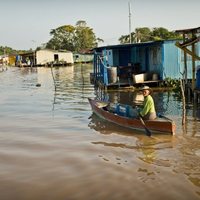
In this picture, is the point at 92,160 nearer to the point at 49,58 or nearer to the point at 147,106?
the point at 147,106

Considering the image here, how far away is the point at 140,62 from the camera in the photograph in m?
28.6

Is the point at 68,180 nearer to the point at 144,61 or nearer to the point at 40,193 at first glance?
the point at 40,193

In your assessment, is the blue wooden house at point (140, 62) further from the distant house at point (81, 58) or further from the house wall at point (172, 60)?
the distant house at point (81, 58)

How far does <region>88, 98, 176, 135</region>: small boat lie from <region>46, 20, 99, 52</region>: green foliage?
6833cm

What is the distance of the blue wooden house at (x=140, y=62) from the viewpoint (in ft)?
79.7

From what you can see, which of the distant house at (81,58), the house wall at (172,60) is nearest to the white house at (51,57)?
the distant house at (81,58)

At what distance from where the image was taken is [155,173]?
27.9ft

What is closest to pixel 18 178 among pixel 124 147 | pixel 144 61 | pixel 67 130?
pixel 124 147

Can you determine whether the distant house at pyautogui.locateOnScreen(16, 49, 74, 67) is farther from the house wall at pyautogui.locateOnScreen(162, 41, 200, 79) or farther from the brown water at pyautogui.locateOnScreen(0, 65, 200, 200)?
the brown water at pyautogui.locateOnScreen(0, 65, 200, 200)

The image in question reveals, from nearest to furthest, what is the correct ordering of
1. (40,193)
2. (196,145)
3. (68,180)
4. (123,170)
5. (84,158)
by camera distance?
(40,193)
(68,180)
(123,170)
(84,158)
(196,145)

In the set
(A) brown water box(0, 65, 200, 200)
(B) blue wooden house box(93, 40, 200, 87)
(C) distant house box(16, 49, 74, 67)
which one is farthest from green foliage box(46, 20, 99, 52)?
(A) brown water box(0, 65, 200, 200)

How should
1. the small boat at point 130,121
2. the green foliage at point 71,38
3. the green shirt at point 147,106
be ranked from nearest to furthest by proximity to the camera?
1. the small boat at point 130,121
2. the green shirt at point 147,106
3. the green foliage at point 71,38

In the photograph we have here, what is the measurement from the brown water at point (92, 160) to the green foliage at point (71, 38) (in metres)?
68.0

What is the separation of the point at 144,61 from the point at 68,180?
20754 mm
